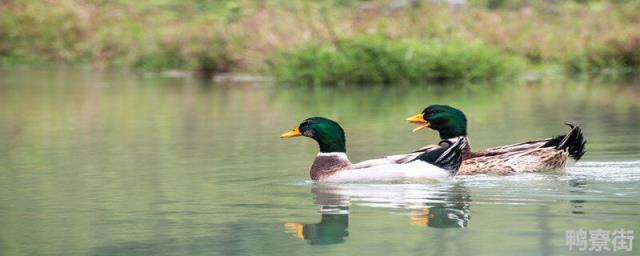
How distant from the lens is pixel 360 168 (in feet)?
42.2

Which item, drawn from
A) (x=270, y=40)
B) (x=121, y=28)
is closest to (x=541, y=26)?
(x=270, y=40)

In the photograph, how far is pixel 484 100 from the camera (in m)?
25.3

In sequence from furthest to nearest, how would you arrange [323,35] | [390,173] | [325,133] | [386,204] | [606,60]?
[606,60] → [323,35] → [325,133] → [390,173] → [386,204]

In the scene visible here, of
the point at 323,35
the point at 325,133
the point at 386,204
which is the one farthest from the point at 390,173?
the point at 323,35

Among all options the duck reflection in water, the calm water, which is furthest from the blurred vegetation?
the duck reflection in water

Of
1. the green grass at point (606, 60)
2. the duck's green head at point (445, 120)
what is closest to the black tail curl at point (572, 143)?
the duck's green head at point (445, 120)

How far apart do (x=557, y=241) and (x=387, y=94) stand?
18.7 m

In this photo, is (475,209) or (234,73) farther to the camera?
(234,73)

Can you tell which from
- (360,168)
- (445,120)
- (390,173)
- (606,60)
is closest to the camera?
(390,173)

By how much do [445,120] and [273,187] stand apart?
1.75 metres

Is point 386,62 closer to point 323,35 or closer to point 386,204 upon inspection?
point 323,35

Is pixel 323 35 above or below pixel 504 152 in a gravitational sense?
above

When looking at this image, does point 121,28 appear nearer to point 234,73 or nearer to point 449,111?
point 234,73

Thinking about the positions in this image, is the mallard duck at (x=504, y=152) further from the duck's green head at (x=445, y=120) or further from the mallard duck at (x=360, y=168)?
the mallard duck at (x=360, y=168)
